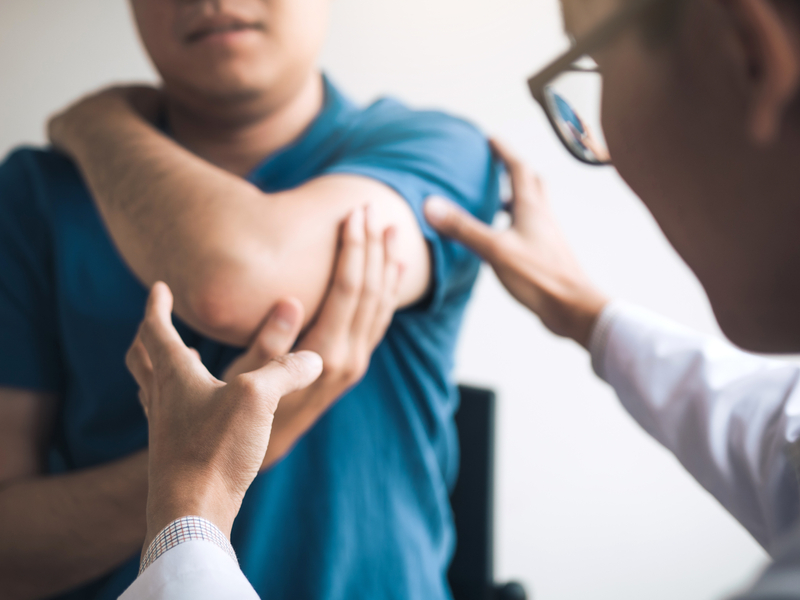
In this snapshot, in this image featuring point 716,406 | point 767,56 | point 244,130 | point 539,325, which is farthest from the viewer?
point 539,325

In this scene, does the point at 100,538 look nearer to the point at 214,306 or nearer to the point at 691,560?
the point at 214,306

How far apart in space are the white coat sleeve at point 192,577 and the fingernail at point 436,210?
0.36 meters

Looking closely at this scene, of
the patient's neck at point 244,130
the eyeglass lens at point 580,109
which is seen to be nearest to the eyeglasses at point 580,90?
the eyeglass lens at point 580,109

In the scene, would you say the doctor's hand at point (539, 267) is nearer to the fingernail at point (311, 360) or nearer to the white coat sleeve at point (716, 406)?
the white coat sleeve at point (716, 406)

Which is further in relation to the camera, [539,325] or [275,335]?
[539,325]

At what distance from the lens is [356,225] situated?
1.58 ft

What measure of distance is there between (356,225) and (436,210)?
109 millimetres

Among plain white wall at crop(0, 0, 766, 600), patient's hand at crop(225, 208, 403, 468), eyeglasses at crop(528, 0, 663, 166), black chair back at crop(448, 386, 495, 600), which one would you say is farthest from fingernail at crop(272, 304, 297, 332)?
plain white wall at crop(0, 0, 766, 600)

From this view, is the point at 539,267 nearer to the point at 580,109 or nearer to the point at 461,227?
the point at 461,227

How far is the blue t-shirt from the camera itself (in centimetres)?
53

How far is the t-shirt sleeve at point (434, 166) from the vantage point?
0.55 m

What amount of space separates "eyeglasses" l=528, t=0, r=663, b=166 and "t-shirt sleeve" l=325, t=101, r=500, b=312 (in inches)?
6.0

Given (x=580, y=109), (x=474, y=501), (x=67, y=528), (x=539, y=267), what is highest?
(x=580, y=109)

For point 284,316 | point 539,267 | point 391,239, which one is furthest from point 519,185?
point 284,316
